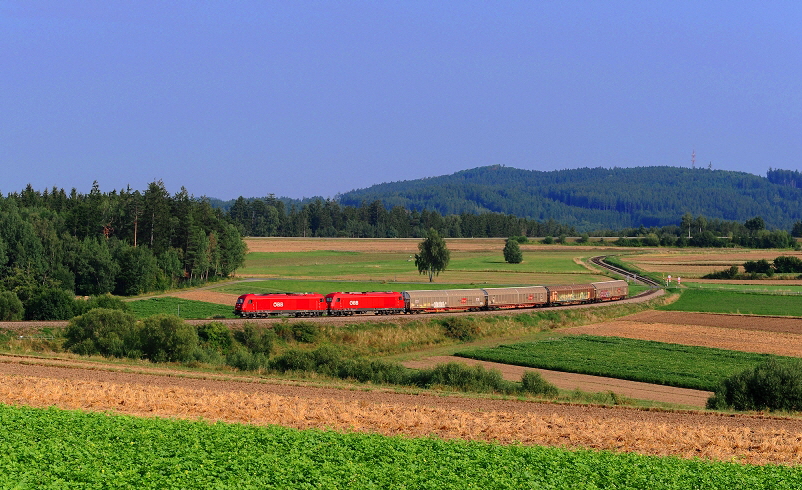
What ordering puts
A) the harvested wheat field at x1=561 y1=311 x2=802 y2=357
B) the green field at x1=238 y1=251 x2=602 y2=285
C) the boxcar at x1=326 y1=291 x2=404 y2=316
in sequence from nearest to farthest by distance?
1. the harvested wheat field at x1=561 y1=311 x2=802 y2=357
2. the boxcar at x1=326 y1=291 x2=404 y2=316
3. the green field at x1=238 y1=251 x2=602 y2=285

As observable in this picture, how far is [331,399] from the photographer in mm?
32781

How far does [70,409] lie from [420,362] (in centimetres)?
3121

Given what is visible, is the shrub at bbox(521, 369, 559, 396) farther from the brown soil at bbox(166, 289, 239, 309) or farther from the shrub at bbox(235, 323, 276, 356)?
the brown soil at bbox(166, 289, 239, 309)

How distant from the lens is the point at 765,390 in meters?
37.5

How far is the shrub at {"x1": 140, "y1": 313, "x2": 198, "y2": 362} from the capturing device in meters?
49.1

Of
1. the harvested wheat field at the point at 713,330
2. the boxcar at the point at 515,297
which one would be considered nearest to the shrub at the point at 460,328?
the harvested wheat field at the point at 713,330

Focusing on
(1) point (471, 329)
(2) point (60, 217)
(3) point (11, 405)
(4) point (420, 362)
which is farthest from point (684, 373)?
(2) point (60, 217)

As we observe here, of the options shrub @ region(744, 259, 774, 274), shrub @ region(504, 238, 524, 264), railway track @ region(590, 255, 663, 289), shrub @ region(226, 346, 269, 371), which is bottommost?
shrub @ region(226, 346, 269, 371)

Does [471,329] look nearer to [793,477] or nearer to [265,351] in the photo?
[265,351]

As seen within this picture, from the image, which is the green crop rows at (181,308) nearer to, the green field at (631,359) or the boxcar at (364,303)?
the boxcar at (364,303)

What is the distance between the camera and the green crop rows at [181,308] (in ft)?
241

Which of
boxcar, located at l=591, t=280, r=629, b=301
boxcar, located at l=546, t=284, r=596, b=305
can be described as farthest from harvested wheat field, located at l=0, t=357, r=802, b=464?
boxcar, located at l=591, t=280, r=629, b=301

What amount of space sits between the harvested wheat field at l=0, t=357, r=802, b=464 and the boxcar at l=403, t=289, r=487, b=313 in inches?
1474

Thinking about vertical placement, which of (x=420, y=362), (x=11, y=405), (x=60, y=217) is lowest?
(x=420, y=362)
